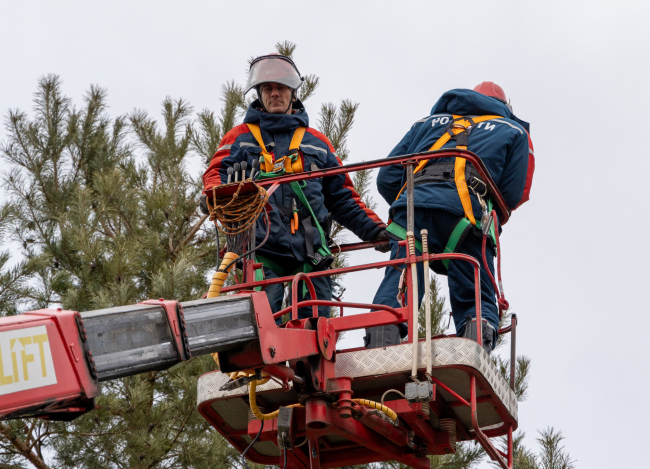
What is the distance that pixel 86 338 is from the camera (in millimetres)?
4469

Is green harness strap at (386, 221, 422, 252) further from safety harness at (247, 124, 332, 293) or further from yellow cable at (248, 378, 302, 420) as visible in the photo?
yellow cable at (248, 378, 302, 420)

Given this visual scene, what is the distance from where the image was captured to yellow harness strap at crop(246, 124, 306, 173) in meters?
7.32

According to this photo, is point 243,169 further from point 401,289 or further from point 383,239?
point 383,239

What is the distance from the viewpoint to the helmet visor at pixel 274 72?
7617 millimetres

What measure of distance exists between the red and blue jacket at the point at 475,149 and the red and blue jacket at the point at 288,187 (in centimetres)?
29

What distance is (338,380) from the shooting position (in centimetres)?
623

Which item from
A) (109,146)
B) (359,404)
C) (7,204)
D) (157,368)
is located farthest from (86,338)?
(109,146)

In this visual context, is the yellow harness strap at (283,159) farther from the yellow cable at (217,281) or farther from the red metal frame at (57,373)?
the red metal frame at (57,373)

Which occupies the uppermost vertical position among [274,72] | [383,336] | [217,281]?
[274,72]

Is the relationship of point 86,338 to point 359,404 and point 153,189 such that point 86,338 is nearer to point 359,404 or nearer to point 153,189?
point 359,404

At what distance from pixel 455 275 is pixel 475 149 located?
91cm

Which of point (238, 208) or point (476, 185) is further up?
point (476, 185)

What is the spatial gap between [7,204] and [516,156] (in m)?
6.03

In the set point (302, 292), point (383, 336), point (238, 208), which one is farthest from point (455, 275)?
point (238, 208)
